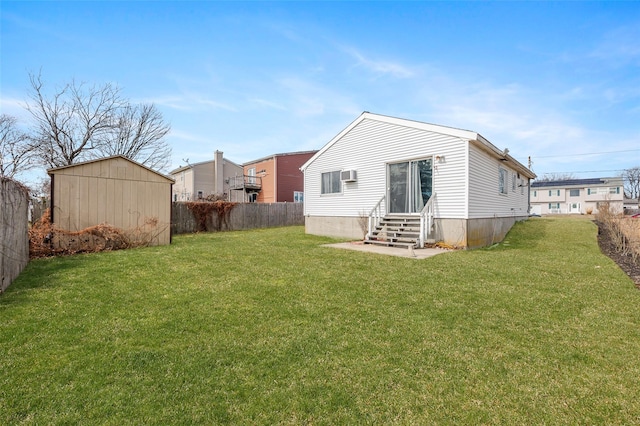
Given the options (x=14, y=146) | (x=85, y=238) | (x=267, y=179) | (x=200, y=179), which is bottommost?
(x=85, y=238)

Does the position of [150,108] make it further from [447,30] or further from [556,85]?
[556,85]

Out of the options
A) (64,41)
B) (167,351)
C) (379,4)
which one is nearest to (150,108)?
(64,41)

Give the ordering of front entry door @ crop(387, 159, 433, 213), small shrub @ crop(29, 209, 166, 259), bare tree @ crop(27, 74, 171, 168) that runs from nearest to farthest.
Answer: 1. small shrub @ crop(29, 209, 166, 259)
2. front entry door @ crop(387, 159, 433, 213)
3. bare tree @ crop(27, 74, 171, 168)

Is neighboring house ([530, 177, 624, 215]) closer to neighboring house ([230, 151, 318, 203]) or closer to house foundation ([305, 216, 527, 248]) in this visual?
neighboring house ([230, 151, 318, 203])

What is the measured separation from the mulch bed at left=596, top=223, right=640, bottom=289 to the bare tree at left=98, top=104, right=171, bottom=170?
88.8 feet

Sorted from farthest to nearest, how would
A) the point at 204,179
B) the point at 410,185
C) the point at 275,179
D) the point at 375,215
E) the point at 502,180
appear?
the point at 204,179 < the point at 275,179 < the point at 502,180 < the point at 375,215 < the point at 410,185

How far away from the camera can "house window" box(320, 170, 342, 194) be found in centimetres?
1342

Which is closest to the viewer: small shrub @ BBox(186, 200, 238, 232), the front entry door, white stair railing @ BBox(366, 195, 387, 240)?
the front entry door

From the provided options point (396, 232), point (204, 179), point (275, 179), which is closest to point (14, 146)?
point (204, 179)

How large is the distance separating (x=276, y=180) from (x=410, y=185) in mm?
18725

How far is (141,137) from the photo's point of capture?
24.2 m

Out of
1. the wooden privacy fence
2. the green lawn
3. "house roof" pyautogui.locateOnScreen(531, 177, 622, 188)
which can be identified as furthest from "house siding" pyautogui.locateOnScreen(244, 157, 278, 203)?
"house roof" pyautogui.locateOnScreen(531, 177, 622, 188)

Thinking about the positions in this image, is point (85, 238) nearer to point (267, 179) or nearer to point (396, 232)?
point (396, 232)

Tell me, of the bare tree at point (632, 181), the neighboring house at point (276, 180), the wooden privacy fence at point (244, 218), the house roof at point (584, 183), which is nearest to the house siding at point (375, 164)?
the wooden privacy fence at point (244, 218)
